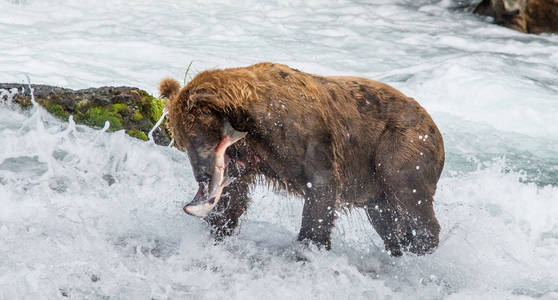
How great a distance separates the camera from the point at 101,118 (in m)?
6.19

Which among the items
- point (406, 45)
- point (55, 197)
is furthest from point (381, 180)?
point (406, 45)

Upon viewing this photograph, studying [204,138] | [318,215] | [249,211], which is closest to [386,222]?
[318,215]

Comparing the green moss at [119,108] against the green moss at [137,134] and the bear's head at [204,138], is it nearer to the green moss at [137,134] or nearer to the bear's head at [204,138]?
the green moss at [137,134]

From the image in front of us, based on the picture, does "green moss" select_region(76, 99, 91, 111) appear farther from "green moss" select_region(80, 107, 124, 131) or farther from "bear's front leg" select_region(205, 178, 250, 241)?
"bear's front leg" select_region(205, 178, 250, 241)

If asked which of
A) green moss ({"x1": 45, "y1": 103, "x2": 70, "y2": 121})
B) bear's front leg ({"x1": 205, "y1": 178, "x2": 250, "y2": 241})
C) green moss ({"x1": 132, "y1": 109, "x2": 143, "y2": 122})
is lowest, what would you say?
bear's front leg ({"x1": 205, "y1": 178, "x2": 250, "y2": 241})

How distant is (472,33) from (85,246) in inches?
536

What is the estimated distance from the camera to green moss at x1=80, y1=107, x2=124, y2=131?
20.2 ft

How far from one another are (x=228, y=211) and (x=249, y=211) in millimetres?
1085

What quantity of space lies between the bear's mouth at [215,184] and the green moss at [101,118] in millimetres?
2517

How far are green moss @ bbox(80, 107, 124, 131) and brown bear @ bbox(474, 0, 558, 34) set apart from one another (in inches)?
489

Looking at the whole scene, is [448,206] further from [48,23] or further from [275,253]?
[48,23]

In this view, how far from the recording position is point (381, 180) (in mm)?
4883

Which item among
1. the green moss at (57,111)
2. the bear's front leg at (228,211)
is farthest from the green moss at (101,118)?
the bear's front leg at (228,211)

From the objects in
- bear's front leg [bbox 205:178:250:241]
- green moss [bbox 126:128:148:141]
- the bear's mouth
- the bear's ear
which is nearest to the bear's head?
the bear's mouth
